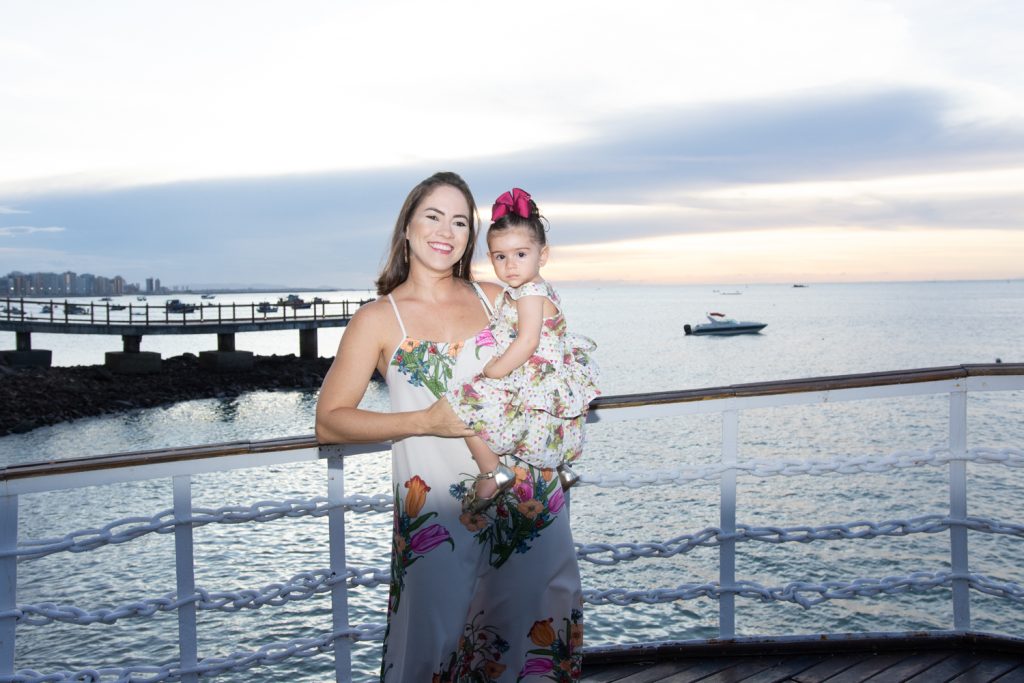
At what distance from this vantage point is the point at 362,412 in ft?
6.19

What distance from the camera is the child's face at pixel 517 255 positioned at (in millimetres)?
1968

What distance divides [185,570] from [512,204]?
138 cm

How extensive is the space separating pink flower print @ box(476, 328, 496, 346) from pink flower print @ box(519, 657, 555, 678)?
0.83 meters

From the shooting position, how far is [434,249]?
199 cm

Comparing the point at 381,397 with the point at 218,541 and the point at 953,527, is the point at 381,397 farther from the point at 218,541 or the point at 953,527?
the point at 953,527

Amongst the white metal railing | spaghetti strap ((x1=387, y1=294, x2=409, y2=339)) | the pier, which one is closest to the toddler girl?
spaghetti strap ((x1=387, y1=294, x2=409, y2=339))

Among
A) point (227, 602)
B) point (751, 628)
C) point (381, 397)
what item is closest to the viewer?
point (227, 602)

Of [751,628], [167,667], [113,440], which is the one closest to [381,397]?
[113,440]

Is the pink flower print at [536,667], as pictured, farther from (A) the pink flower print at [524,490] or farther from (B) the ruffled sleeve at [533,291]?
(B) the ruffled sleeve at [533,291]

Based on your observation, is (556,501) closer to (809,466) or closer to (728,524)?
(728,524)

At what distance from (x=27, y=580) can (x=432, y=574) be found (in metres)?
14.4

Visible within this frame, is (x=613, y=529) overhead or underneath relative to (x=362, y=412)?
underneath

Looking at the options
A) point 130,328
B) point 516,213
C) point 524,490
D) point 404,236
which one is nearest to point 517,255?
point 516,213

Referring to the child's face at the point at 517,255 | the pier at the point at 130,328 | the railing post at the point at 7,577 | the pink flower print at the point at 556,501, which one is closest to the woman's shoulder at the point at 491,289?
the child's face at the point at 517,255
